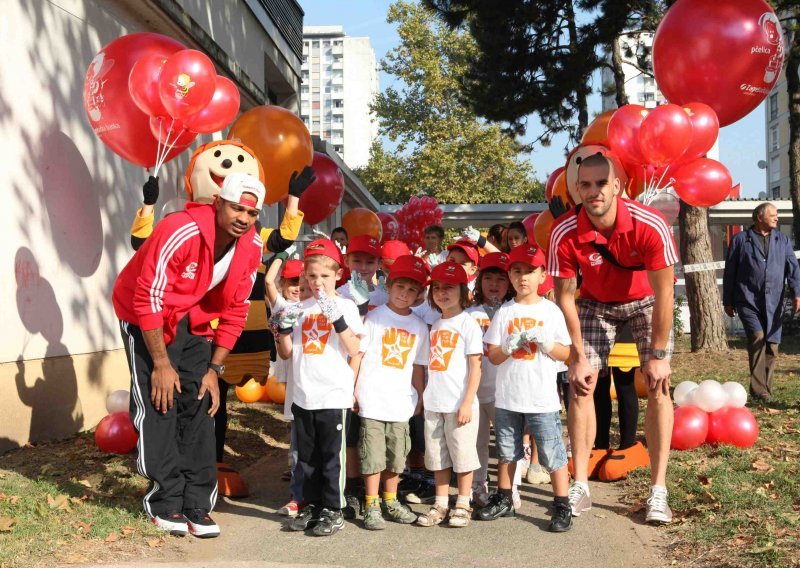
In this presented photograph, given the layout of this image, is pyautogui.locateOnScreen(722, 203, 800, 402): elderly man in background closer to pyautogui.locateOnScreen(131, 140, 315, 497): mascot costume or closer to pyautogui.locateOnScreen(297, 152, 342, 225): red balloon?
pyautogui.locateOnScreen(297, 152, 342, 225): red balloon

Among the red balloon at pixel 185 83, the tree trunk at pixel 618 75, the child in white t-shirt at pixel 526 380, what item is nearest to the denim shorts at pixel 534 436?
the child in white t-shirt at pixel 526 380

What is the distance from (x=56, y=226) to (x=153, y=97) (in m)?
1.86

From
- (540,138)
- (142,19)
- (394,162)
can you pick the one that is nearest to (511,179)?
(394,162)

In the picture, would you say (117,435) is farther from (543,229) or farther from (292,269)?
(543,229)

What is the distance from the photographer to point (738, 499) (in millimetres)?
5141

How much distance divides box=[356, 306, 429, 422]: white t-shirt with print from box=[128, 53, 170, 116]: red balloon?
2.27m

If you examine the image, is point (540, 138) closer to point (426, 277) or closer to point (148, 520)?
point (426, 277)

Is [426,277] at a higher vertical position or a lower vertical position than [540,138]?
lower

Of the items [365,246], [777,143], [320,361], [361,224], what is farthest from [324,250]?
[777,143]

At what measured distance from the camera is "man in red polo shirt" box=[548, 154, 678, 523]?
16.8ft

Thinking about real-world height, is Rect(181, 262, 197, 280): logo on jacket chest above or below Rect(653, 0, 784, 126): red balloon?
below

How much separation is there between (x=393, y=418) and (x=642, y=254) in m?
1.80

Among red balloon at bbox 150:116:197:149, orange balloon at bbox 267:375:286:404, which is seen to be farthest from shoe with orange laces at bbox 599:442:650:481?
orange balloon at bbox 267:375:286:404

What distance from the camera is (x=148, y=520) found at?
15.7 feet
